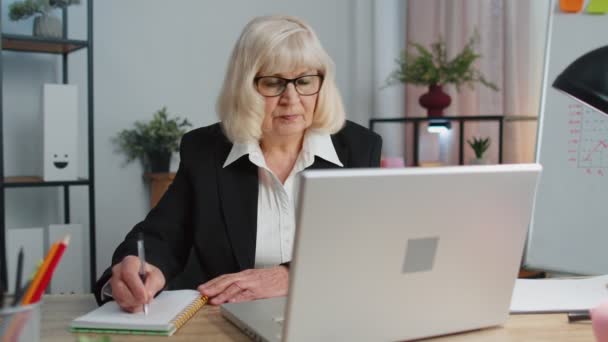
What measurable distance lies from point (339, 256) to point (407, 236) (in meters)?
0.09

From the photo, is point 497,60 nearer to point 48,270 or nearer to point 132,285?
point 132,285

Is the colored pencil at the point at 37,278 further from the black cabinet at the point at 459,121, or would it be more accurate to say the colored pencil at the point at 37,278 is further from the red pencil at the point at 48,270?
the black cabinet at the point at 459,121

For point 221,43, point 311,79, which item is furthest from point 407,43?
point 311,79

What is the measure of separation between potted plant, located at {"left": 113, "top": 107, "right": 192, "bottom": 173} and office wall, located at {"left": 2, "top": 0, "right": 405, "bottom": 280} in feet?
0.16

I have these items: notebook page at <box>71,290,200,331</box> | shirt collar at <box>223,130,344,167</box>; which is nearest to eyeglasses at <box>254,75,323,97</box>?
shirt collar at <box>223,130,344,167</box>

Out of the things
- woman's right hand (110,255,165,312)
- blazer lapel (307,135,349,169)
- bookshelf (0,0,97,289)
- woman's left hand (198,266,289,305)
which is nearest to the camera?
woman's right hand (110,255,165,312)

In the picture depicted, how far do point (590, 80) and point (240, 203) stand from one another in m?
0.83

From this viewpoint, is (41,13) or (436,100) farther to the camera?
(436,100)

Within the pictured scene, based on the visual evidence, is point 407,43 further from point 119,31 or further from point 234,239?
point 234,239

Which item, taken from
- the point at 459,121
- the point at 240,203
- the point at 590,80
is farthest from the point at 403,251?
the point at 459,121

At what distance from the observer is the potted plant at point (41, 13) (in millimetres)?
2502

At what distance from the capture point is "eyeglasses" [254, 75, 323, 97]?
1.55m

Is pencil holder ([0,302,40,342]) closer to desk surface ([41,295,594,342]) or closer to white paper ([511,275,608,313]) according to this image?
desk surface ([41,295,594,342])

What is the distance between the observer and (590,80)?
93 cm
